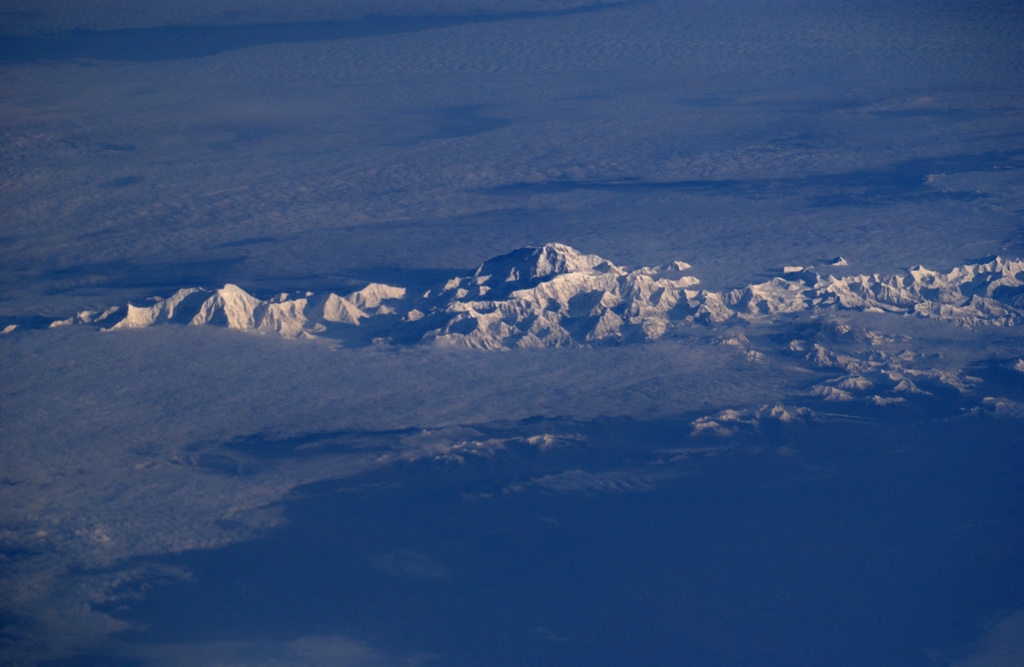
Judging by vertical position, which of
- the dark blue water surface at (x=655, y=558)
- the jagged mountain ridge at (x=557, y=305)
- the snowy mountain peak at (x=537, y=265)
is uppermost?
the snowy mountain peak at (x=537, y=265)

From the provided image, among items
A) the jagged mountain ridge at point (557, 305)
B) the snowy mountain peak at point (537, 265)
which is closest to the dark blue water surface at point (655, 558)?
the jagged mountain ridge at point (557, 305)

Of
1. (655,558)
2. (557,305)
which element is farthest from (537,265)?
(655,558)

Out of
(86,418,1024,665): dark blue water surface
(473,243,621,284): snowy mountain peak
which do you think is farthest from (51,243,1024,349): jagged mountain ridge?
(86,418,1024,665): dark blue water surface

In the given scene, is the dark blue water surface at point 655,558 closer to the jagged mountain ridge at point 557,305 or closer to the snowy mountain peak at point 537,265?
the jagged mountain ridge at point 557,305

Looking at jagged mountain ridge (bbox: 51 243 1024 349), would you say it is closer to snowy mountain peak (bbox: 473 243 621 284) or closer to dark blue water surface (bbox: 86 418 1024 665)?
snowy mountain peak (bbox: 473 243 621 284)

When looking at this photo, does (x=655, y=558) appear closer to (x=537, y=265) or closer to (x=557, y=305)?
(x=557, y=305)

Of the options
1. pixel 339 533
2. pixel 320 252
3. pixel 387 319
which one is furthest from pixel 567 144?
pixel 339 533

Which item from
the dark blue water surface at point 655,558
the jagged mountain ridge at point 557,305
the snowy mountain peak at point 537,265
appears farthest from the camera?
the snowy mountain peak at point 537,265

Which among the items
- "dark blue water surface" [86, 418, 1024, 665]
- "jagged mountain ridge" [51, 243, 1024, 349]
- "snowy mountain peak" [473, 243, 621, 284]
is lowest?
"dark blue water surface" [86, 418, 1024, 665]
